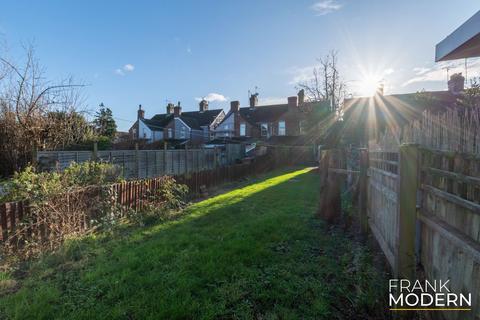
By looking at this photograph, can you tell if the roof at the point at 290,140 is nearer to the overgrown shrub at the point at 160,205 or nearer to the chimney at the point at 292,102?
the chimney at the point at 292,102

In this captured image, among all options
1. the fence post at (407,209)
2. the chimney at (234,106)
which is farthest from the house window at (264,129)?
the fence post at (407,209)

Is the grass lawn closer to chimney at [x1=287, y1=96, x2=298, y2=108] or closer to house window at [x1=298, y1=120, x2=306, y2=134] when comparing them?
house window at [x1=298, y1=120, x2=306, y2=134]

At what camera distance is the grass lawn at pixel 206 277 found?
9.45ft

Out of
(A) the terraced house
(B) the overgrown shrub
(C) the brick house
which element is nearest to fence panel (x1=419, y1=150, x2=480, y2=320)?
(B) the overgrown shrub

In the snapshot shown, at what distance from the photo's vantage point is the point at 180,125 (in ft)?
133

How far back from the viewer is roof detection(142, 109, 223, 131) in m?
40.6

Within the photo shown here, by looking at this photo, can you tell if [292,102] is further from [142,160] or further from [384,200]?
[384,200]

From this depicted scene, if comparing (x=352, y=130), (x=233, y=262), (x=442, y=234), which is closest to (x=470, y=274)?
(x=442, y=234)

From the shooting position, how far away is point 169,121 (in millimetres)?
41875

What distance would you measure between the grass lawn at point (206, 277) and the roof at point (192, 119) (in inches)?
1411

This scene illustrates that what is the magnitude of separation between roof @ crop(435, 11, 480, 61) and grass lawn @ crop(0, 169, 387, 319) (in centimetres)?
299

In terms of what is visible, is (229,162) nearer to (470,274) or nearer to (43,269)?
(43,269)

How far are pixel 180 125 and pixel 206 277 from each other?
38453 mm

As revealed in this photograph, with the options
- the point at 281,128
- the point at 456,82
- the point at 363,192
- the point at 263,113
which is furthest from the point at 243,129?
the point at 363,192
